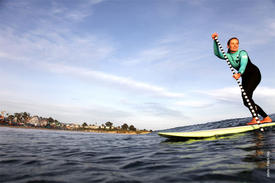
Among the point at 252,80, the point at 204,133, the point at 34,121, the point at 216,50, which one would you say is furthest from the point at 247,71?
the point at 34,121

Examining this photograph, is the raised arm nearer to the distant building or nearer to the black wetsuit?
the black wetsuit

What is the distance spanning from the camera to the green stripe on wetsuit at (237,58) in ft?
22.5

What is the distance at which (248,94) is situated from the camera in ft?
23.4

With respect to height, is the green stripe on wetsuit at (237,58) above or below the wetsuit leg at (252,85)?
above

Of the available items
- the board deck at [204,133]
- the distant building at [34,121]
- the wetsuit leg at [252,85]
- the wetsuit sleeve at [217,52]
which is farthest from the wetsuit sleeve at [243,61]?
the distant building at [34,121]

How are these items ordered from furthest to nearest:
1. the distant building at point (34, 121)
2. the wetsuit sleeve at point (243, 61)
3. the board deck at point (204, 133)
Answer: the distant building at point (34, 121) → the wetsuit sleeve at point (243, 61) → the board deck at point (204, 133)

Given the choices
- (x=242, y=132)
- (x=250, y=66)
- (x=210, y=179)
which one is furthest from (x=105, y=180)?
(x=250, y=66)

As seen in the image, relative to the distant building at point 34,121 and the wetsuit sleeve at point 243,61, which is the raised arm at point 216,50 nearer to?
the wetsuit sleeve at point 243,61

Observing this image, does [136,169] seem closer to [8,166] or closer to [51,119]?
[8,166]

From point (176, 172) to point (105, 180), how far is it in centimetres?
117

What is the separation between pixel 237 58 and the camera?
725 cm

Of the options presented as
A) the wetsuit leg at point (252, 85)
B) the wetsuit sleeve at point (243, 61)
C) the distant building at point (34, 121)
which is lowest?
the distant building at point (34, 121)

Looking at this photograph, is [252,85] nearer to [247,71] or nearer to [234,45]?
[247,71]

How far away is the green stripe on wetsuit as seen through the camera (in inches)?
270
